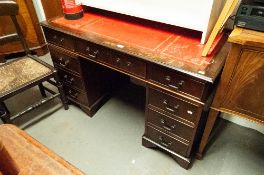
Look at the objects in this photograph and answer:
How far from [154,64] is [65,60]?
0.83 metres

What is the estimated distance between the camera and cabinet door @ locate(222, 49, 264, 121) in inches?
39.5

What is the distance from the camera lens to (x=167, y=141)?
1454 mm

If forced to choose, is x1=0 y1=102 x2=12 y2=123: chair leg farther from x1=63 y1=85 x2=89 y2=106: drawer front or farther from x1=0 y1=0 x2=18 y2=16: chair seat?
x1=0 y1=0 x2=18 y2=16: chair seat

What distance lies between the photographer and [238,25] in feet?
3.42

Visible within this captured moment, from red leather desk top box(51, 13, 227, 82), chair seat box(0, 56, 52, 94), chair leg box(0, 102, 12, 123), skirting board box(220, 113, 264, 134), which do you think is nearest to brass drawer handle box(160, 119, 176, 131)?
red leather desk top box(51, 13, 227, 82)

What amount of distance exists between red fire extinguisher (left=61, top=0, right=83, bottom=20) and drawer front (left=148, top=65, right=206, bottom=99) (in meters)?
0.76

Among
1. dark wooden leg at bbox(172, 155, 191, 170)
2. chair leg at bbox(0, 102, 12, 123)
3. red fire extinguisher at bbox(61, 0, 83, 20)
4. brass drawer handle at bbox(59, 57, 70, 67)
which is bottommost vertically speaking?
dark wooden leg at bbox(172, 155, 191, 170)

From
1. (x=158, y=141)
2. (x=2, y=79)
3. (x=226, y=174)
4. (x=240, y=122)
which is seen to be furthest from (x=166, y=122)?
(x=2, y=79)

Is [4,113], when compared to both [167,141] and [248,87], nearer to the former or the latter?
[167,141]

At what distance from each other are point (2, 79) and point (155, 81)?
1.19 metres

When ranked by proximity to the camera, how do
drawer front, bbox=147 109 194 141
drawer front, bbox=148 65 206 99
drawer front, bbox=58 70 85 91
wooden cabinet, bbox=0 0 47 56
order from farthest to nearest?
1. wooden cabinet, bbox=0 0 47 56
2. drawer front, bbox=58 70 85 91
3. drawer front, bbox=147 109 194 141
4. drawer front, bbox=148 65 206 99

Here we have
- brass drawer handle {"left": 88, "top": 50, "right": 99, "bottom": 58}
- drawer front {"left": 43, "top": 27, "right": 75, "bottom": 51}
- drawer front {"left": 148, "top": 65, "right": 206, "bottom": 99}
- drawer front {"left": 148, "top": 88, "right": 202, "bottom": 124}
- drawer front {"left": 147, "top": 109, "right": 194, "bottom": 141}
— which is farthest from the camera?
drawer front {"left": 43, "top": 27, "right": 75, "bottom": 51}

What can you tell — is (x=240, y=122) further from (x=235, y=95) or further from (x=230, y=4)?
(x=230, y=4)

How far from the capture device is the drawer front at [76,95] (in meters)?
1.82
